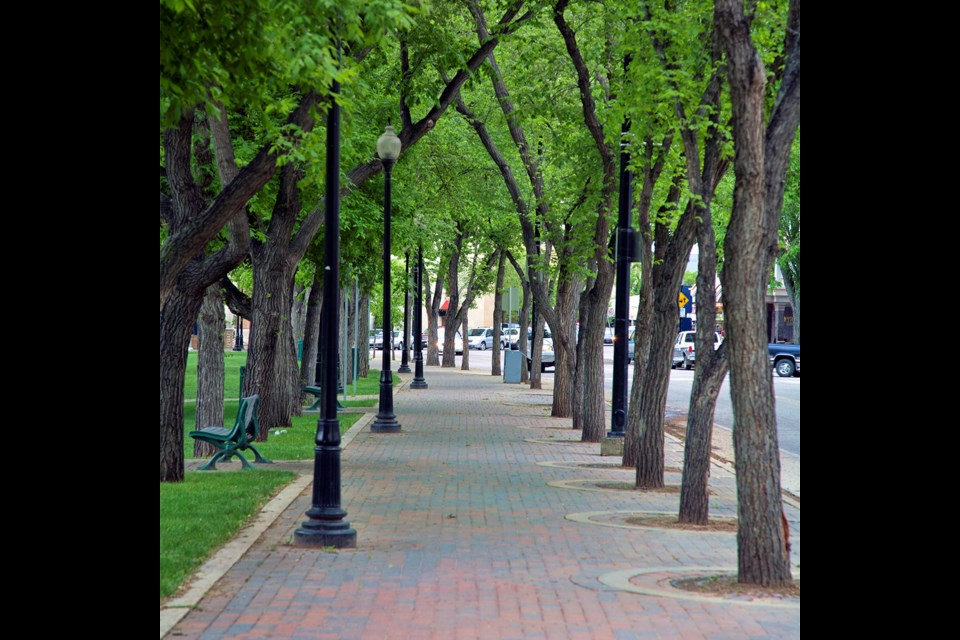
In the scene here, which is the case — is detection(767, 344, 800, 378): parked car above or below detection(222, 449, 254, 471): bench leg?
above

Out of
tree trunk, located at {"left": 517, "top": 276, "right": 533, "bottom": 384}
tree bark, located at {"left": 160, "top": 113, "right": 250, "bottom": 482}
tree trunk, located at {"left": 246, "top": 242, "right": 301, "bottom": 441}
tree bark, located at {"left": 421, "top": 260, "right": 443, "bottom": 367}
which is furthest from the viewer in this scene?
tree bark, located at {"left": 421, "top": 260, "right": 443, "bottom": 367}

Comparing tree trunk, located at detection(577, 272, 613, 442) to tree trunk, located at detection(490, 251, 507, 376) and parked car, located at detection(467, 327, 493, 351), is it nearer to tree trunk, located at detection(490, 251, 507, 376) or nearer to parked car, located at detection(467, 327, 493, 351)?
tree trunk, located at detection(490, 251, 507, 376)

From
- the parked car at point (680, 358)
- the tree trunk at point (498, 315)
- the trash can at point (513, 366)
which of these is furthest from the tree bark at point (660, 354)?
the parked car at point (680, 358)

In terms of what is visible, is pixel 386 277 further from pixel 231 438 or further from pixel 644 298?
pixel 231 438

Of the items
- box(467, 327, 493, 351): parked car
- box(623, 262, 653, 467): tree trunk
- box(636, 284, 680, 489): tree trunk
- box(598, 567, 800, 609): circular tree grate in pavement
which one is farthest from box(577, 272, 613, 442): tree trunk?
box(467, 327, 493, 351): parked car

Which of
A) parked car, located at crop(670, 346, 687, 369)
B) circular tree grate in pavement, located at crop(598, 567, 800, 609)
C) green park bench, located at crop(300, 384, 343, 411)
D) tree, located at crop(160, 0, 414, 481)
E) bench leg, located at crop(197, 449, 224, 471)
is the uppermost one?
tree, located at crop(160, 0, 414, 481)

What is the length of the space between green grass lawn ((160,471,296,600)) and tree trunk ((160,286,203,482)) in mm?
307

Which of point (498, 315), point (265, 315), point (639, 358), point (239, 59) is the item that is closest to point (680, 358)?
point (498, 315)

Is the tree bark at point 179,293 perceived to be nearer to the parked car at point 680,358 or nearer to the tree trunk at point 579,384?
the tree trunk at point 579,384

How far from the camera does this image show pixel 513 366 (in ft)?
150

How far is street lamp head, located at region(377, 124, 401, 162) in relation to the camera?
20.8 meters
